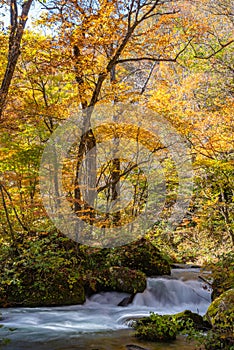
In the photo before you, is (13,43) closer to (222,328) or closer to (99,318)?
(99,318)

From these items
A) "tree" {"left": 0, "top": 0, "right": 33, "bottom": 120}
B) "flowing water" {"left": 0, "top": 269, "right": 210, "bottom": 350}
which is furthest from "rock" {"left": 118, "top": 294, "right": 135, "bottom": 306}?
"tree" {"left": 0, "top": 0, "right": 33, "bottom": 120}

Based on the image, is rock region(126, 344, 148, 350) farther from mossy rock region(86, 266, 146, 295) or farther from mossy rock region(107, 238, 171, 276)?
mossy rock region(107, 238, 171, 276)

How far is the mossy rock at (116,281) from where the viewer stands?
7.71 m

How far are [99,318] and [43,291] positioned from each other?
1283 mm

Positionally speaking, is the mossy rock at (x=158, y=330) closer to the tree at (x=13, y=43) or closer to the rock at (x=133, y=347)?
the rock at (x=133, y=347)

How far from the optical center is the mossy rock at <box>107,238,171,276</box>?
8.90 metres

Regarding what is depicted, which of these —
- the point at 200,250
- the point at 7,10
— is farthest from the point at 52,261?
the point at 200,250

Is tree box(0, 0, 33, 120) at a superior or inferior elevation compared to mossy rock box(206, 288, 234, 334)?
superior

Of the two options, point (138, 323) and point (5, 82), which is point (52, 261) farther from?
point (5, 82)

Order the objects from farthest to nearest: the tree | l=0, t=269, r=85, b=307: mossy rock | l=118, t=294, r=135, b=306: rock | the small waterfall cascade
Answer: the small waterfall cascade → l=118, t=294, r=135, b=306: rock → l=0, t=269, r=85, b=307: mossy rock → the tree

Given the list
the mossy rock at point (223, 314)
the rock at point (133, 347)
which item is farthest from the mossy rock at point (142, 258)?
the mossy rock at point (223, 314)

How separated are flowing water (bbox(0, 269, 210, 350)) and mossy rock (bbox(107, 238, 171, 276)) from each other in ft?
1.65

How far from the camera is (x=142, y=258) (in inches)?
361

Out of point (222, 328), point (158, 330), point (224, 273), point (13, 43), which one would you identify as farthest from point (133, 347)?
point (13, 43)
